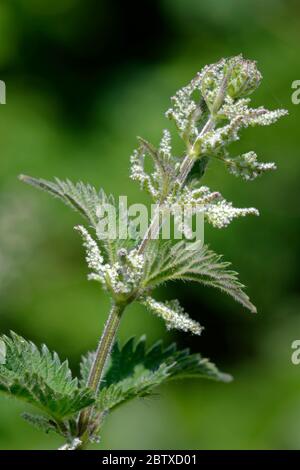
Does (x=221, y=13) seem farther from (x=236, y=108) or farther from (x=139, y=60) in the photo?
(x=236, y=108)

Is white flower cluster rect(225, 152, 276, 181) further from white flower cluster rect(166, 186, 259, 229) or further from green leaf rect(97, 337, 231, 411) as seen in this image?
green leaf rect(97, 337, 231, 411)

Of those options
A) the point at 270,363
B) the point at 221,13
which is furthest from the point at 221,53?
the point at 270,363

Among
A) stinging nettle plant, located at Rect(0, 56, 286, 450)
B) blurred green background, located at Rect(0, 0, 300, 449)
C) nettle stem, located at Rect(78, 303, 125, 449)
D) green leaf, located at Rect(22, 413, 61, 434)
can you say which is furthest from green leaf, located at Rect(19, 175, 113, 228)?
blurred green background, located at Rect(0, 0, 300, 449)

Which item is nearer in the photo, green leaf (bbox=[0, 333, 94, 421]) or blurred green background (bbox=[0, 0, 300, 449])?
green leaf (bbox=[0, 333, 94, 421])

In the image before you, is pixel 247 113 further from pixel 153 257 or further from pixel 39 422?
pixel 39 422

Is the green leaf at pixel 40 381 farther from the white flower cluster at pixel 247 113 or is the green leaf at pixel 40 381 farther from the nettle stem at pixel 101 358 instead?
the white flower cluster at pixel 247 113
